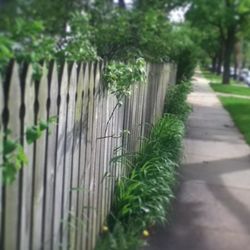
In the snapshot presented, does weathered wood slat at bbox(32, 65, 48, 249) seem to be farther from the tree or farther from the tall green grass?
the tree

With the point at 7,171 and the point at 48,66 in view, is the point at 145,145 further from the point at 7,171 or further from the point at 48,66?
the point at 7,171

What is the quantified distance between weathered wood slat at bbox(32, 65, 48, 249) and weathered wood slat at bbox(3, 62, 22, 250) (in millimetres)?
209

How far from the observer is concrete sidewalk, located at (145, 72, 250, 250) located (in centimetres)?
482

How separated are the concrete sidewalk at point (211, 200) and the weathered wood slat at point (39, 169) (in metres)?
1.97

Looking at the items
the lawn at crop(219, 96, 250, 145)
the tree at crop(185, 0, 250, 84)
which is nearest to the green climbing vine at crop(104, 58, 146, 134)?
the lawn at crop(219, 96, 250, 145)

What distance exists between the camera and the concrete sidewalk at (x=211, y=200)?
4820 millimetres

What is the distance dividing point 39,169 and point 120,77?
1.87m

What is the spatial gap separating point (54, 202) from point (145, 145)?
4066 millimetres

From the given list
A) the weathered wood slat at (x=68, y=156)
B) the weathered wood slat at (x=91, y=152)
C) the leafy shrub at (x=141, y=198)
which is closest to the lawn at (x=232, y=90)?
the leafy shrub at (x=141, y=198)

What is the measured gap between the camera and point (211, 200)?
20.3 feet

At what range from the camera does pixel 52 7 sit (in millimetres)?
14695

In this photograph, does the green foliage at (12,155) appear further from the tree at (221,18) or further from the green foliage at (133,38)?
the tree at (221,18)

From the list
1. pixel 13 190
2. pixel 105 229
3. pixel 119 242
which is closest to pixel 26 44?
pixel 13 190

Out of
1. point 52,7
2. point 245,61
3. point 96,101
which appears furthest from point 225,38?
point 245,61
